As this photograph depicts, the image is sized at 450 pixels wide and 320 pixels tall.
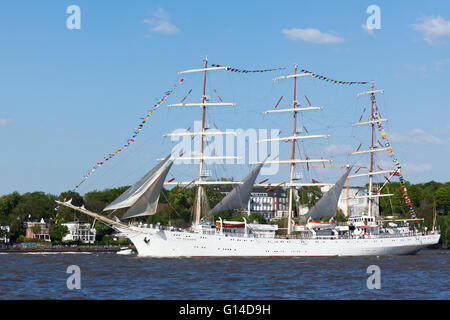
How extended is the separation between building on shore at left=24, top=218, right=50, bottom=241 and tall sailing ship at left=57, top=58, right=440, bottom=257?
61.8m

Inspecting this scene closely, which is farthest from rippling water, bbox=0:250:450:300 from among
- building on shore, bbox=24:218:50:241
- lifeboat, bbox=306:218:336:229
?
building on shore, bbox=24:218:50:241

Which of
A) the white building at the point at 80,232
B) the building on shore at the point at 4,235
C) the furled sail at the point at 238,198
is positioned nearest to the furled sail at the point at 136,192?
the furled sail at the point at 238,198

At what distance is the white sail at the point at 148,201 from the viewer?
63.0 meters

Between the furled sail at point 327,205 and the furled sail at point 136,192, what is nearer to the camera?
the furled sail at point 136,192

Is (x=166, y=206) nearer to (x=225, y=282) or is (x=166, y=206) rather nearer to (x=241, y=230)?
(x=241, y=230)

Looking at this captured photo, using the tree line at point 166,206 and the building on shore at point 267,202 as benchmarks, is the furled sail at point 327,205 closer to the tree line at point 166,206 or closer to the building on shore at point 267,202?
the tree line at point 166,206

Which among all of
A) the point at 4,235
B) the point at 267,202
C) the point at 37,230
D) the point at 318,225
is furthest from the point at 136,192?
the point at 267,202

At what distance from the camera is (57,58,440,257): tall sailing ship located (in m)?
64.8

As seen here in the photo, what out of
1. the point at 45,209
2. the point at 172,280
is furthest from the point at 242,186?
the point at 45,209

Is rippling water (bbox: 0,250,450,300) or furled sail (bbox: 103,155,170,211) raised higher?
furled sail (bbox: 103,155,170,211)

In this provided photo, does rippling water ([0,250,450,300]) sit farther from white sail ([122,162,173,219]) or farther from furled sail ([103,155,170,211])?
furled sail ([103,155,170,211])

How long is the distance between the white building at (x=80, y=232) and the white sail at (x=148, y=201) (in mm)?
58575

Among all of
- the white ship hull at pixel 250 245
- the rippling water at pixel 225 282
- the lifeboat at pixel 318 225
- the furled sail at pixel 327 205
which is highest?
the furled sail at pixel 327 205
